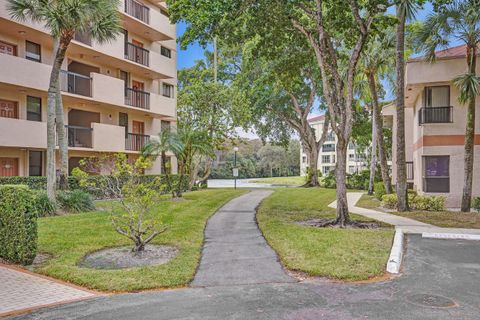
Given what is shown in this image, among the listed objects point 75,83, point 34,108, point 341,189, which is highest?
point 75,83

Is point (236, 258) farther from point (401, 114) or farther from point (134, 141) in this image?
point (134, 141)

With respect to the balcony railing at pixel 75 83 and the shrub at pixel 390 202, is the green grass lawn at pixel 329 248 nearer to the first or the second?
the shrub at pixel 390 202

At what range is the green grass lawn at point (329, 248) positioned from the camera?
8023 millimetres

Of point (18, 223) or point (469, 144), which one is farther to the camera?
point (469, 144)

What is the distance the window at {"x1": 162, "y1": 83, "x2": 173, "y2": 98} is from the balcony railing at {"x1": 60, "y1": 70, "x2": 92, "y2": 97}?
811cm

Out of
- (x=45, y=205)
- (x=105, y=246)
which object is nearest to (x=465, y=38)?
(x=105, y=246)

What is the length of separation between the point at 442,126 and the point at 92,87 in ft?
58.6

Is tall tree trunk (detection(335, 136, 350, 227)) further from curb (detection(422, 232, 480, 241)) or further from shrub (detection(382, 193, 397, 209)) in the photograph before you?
shrub (detection(382, 193, 397, 209))

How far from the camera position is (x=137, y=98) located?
25906 millimetres

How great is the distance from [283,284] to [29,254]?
5.13 metres

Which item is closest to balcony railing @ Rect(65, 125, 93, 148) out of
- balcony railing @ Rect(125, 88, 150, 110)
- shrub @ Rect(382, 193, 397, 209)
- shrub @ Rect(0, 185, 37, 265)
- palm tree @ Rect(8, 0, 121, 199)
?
balcony railing @ Rect(125, 88, 150, 110)

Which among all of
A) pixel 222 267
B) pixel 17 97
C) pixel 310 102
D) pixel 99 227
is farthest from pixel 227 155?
pixel 222 267

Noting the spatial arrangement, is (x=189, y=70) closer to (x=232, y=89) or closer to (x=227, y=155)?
(x=232, y=89)

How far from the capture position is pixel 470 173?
16.9 metres
